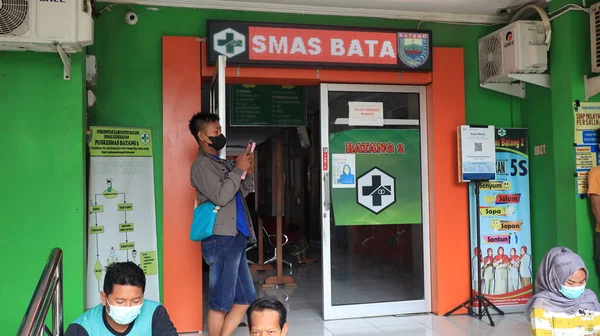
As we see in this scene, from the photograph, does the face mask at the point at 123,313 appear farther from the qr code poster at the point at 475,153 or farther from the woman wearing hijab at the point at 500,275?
the woman wearing hijab at the point at 500,275

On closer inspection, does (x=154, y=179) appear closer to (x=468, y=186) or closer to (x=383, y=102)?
(x=383, y=102)

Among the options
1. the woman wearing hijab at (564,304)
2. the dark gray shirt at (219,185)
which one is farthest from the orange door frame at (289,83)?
the woman wearing hijab at (564,304)

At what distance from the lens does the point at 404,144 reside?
4449mm

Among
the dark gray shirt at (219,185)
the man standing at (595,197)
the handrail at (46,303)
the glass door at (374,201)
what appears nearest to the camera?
the handrail at (46,303)

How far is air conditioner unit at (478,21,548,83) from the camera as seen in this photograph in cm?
397

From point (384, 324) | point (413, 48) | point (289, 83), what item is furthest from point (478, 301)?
point (289, 83)

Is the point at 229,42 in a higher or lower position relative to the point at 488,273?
higher

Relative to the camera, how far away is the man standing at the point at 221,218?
3.07m

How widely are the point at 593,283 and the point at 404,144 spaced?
1.80 metres

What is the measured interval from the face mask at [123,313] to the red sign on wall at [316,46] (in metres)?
2.36

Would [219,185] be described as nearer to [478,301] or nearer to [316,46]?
[316,46]

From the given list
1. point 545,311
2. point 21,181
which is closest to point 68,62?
point 21,181

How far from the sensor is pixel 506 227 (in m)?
4.42

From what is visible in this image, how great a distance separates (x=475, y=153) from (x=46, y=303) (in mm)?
3439
